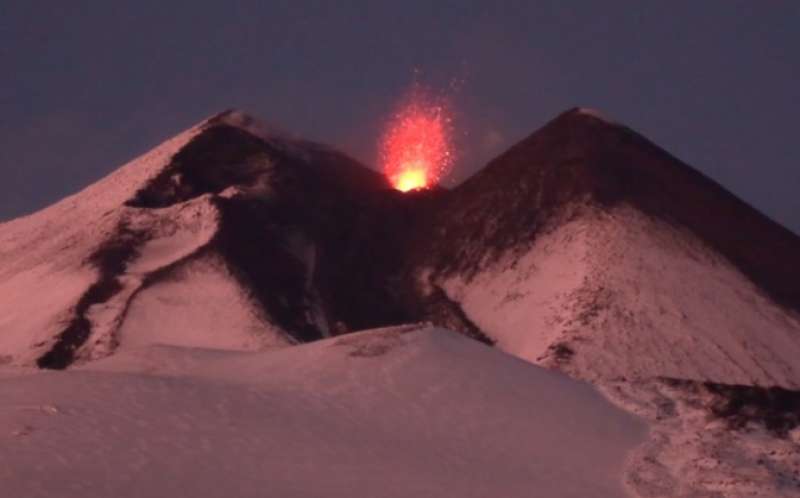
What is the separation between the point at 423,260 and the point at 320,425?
4379 centimetres

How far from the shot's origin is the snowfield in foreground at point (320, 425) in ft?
59.2

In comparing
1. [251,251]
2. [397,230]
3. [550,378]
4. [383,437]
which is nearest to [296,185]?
[397,230]

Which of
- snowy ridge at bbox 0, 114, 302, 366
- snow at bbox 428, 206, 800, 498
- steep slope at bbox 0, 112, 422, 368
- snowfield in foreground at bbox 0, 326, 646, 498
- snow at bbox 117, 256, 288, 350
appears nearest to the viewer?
snowfield in foreground at bbox 0, 326, 646, 498

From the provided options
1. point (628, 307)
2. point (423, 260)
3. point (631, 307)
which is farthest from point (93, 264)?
point (631, 307)

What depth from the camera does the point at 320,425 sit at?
2192cm

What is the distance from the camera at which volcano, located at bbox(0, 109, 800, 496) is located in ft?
164

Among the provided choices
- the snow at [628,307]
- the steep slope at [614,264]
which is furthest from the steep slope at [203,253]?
the snow at [628,307]

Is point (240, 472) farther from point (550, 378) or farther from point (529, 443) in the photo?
point (550, 378)

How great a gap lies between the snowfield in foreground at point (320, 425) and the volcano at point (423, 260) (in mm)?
13324

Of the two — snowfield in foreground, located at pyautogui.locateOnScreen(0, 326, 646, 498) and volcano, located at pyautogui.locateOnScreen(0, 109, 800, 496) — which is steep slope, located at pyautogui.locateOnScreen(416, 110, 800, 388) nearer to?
volcano, located at pyautogui.locateOnScreen(0, 109, 800, 496)

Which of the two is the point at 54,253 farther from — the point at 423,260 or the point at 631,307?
the point at 631,307

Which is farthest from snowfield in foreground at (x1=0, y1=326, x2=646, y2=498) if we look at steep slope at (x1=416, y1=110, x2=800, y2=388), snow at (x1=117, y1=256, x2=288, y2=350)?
snow at (x1=117, y1=256, x2=288, y2=350)

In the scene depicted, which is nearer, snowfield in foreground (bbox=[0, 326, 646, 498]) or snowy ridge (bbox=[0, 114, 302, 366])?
snowfield in foreground (bbox=[0, 326, 646, 498])

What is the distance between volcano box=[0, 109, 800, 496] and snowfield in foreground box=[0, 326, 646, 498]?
43.7 ft
